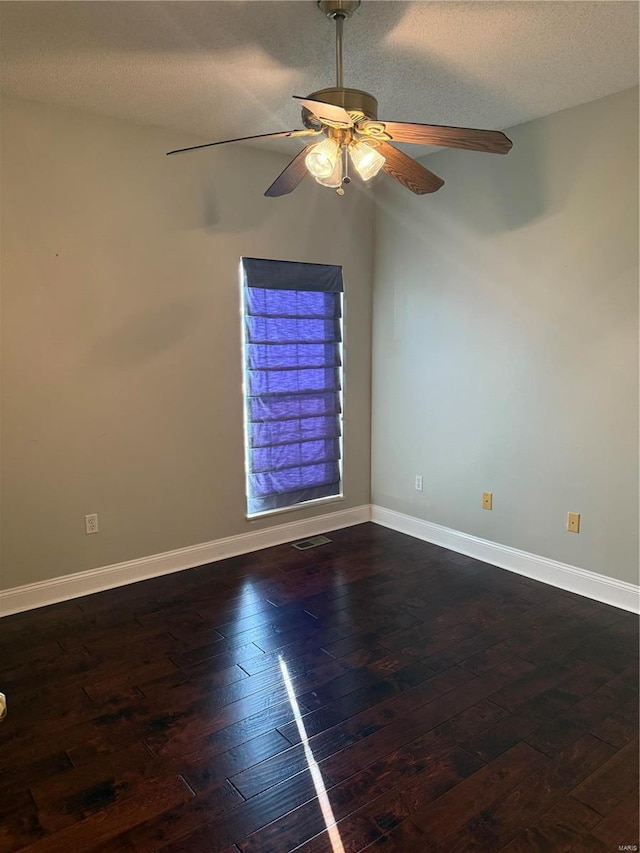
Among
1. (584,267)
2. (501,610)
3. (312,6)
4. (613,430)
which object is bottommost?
(501,610)

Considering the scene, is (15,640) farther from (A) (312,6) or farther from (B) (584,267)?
(B) (584,267)

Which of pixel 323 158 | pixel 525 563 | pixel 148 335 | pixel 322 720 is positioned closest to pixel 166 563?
pixel 148 335

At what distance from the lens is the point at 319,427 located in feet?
13.0

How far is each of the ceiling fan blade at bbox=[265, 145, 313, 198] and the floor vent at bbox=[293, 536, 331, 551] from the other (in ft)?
7.45

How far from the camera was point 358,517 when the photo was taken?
423cm

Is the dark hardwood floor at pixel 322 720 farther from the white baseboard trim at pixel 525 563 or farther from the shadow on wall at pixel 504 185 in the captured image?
the shadow on wall at pixel 504 185

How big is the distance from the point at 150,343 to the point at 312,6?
1863 millimetres

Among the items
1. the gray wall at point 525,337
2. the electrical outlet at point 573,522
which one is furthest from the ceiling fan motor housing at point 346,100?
the electrical outlet at point 573,522

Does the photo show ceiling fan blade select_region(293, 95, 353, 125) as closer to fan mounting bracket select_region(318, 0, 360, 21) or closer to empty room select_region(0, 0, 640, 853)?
empty room select_region(0, 0, 640, 853)

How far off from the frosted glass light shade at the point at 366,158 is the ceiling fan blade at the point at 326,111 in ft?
0.72

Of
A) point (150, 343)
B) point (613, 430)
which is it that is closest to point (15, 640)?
point (150, 343)

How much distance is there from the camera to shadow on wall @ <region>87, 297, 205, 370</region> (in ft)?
9.96

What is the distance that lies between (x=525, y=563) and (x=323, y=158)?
250 centimetres

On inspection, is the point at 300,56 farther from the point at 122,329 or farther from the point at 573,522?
the point at 573,522
